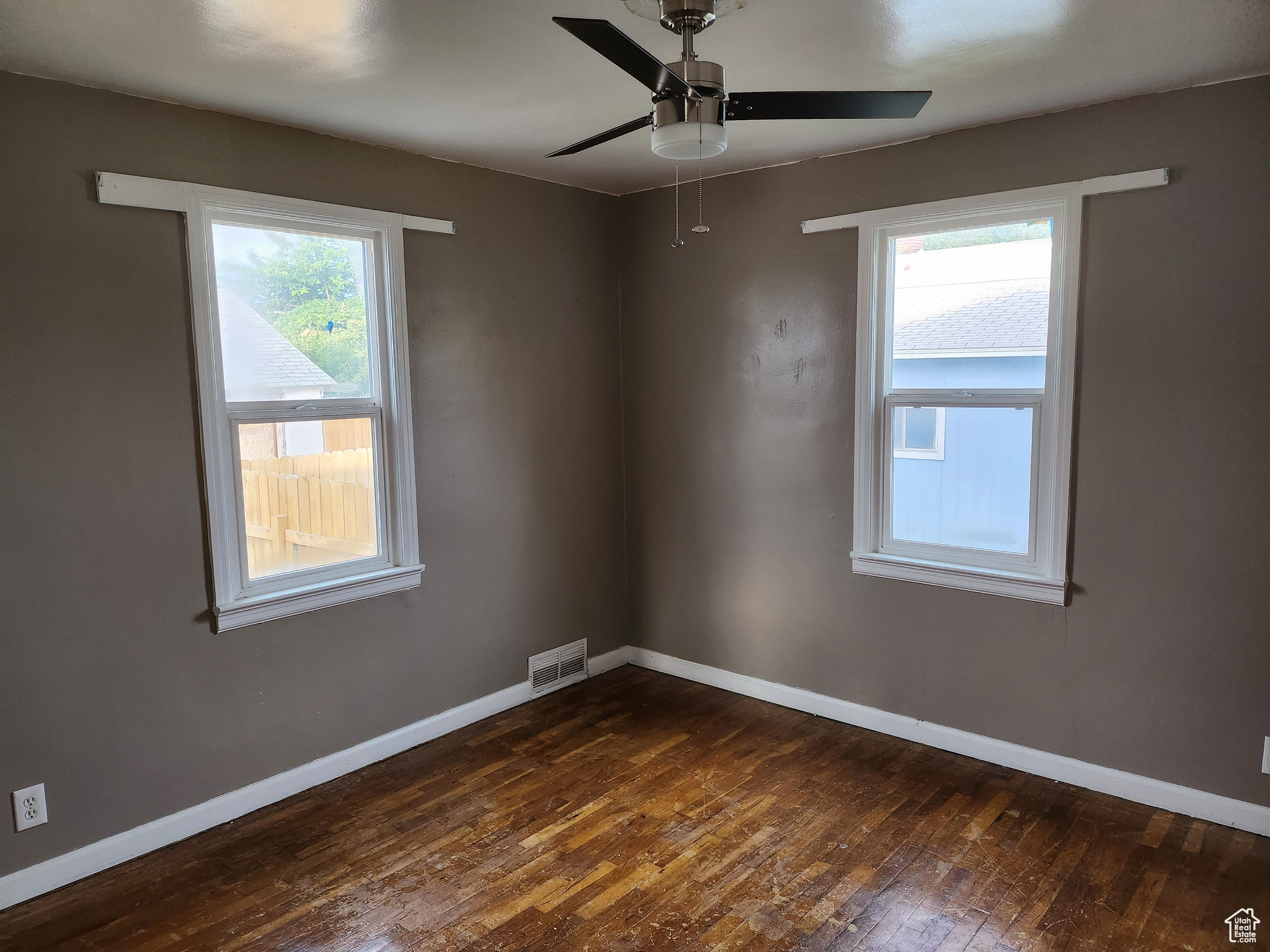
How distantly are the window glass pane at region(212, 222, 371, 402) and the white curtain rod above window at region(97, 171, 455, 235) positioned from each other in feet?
0.56

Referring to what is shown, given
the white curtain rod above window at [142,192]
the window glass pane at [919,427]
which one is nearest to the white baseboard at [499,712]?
the window glass pane at [919,427]

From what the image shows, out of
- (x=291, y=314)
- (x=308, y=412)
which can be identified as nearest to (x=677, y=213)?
(x=291, y=314)

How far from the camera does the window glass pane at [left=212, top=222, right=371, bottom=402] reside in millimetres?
3061

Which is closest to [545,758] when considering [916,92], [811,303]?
[811,303]

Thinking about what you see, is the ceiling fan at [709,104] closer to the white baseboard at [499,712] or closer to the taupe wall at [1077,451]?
the taupe wall at [1077,451]

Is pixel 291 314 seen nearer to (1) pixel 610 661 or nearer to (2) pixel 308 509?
(2) pixel 308 509

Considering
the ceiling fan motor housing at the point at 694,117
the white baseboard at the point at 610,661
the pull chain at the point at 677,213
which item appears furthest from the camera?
the white baseboard at the point at 610,661

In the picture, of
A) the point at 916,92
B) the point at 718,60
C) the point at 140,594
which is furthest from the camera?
the point at 140,594

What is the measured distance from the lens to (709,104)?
1847 mm

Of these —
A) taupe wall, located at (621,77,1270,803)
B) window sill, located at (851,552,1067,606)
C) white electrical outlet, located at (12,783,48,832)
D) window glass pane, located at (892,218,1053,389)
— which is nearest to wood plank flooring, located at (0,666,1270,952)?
white electrical outlet, located at (12,783,48,832)

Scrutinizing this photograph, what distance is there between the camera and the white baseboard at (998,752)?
2.93 m

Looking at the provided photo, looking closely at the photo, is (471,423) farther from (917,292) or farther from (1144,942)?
(1144,942)

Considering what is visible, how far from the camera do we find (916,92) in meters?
1.76

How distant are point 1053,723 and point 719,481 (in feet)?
6.09
